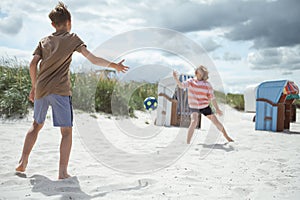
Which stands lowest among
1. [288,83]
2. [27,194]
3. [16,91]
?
[27,194]

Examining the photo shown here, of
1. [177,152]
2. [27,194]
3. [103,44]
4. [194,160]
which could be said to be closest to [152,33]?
[103,44]

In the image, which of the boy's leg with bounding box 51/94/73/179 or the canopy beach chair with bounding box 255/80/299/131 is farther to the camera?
the canopy beach chair with bounding box 255/80/299/131

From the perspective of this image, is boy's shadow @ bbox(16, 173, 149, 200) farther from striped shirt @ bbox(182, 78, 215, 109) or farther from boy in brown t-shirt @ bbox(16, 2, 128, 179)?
striped shirt @ bbox(182, 78, 215, 109)

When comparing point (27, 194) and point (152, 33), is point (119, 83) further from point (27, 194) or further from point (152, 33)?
point (27, 194)

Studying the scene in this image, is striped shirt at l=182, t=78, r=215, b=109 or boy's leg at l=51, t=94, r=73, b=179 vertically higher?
striped shirt at l=182, t=78, r=215, b=109

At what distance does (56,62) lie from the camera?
8.29 feet

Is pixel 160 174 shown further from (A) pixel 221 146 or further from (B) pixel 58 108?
(A) pixel 221 146

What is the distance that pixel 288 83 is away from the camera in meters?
→ 6.82

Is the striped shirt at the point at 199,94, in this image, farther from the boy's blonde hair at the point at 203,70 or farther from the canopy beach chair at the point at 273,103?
the canopy beach chair at the point at 273,103

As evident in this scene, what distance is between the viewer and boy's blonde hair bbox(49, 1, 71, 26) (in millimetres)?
2572

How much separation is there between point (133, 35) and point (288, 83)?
3883mm

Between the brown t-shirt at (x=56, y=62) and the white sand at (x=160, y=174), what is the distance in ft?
2.53

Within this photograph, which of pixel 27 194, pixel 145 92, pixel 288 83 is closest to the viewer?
pixel 27 194

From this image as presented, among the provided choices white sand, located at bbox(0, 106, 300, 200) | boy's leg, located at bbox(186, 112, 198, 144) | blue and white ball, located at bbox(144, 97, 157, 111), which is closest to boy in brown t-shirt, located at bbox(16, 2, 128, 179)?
white sand, located at bbox(0, 106, 300, 200)
